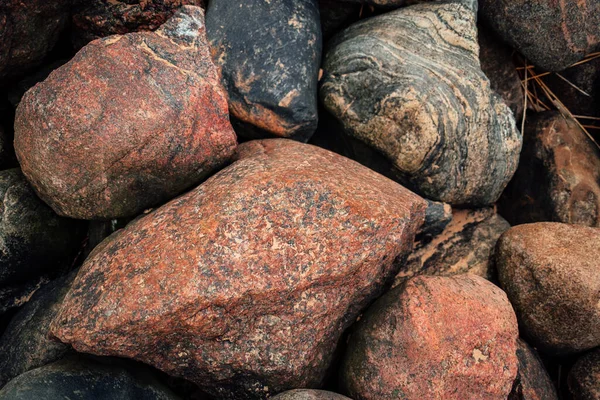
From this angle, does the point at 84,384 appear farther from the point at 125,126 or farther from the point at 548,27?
the point at 548,27

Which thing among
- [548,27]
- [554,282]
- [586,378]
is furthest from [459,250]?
[548,27]

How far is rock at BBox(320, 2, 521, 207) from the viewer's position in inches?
104

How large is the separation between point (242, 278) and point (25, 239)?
3.97ft

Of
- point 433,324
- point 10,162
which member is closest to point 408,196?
point 433,324

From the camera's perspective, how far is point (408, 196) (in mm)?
2430

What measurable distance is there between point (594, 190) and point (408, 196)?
4.37 ft

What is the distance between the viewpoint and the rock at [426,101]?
8.63 ft

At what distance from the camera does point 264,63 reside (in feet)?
8.61

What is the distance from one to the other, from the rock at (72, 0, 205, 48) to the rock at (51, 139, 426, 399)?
2.76ft

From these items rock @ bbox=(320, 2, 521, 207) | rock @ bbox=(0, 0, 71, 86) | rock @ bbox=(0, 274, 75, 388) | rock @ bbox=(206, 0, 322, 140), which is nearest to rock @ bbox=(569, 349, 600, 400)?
rock @ bbox=(320, 2, 521, 207)

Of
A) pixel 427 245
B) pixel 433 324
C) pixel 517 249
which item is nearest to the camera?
pixel 433 324

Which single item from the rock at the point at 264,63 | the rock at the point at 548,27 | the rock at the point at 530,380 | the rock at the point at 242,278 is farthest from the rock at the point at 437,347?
the rock at the point at 548,27

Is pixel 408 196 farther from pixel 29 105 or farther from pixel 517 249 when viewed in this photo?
pixel 29 105

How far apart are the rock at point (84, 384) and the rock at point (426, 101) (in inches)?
58.9
